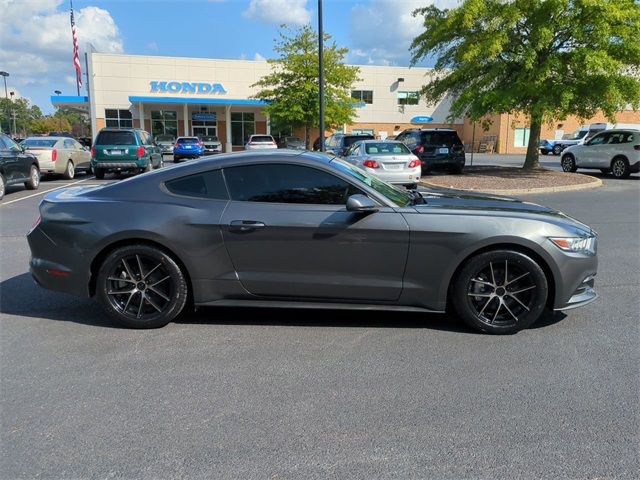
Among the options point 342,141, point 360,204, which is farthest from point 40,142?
point 360,204

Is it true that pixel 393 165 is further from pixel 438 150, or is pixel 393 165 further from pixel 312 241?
pixel 312 241

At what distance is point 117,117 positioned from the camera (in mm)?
41906

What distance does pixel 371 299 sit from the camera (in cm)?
423

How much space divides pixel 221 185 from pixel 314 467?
2565mm

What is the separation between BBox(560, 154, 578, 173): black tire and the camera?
20000 mm

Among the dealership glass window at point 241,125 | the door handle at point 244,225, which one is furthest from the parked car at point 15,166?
the dealership glass window at point 241,125

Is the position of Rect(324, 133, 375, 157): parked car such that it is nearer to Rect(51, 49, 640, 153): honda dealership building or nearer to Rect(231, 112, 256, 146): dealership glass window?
Rect(51, 49, 640, 153): honda dealership building

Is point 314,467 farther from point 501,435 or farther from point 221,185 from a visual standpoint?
point 221,185

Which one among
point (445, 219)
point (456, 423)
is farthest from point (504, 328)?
point (456, 423)

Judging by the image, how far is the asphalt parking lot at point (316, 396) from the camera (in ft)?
8.62

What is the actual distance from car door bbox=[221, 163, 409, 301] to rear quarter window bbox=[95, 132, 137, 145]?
14647 millimetres

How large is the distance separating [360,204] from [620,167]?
58.5 ft

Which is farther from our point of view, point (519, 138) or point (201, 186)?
point (519, 138)

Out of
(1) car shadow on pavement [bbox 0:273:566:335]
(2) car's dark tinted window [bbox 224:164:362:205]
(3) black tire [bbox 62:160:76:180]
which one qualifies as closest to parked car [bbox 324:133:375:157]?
(3) black tire [bbox 62:160:76:180]
